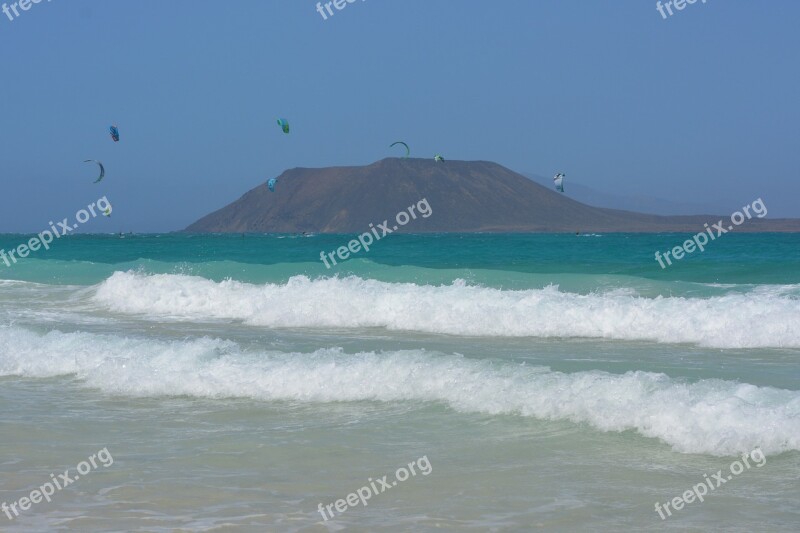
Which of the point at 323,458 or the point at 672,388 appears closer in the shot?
the point at 323,458

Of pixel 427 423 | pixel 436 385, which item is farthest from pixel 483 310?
pixel 427 423

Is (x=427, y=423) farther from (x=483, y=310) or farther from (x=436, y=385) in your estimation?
(x=483, y=310)

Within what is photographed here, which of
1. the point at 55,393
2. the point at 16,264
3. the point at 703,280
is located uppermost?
the point at 16,264

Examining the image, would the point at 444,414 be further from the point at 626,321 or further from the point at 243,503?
the point at 626,321

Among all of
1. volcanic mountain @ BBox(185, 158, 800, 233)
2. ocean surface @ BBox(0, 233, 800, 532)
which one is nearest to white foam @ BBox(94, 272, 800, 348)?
ocean surface @ BBox(0, 233, 800, 532)

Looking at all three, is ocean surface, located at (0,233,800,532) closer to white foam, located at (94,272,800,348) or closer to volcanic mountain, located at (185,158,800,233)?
white foam, located at (94,272,800,348)

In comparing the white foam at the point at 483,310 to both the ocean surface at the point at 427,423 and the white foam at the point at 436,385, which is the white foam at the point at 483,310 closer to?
the ocean surface at the point at 427,423

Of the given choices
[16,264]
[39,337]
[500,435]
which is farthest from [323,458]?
[16,264]
